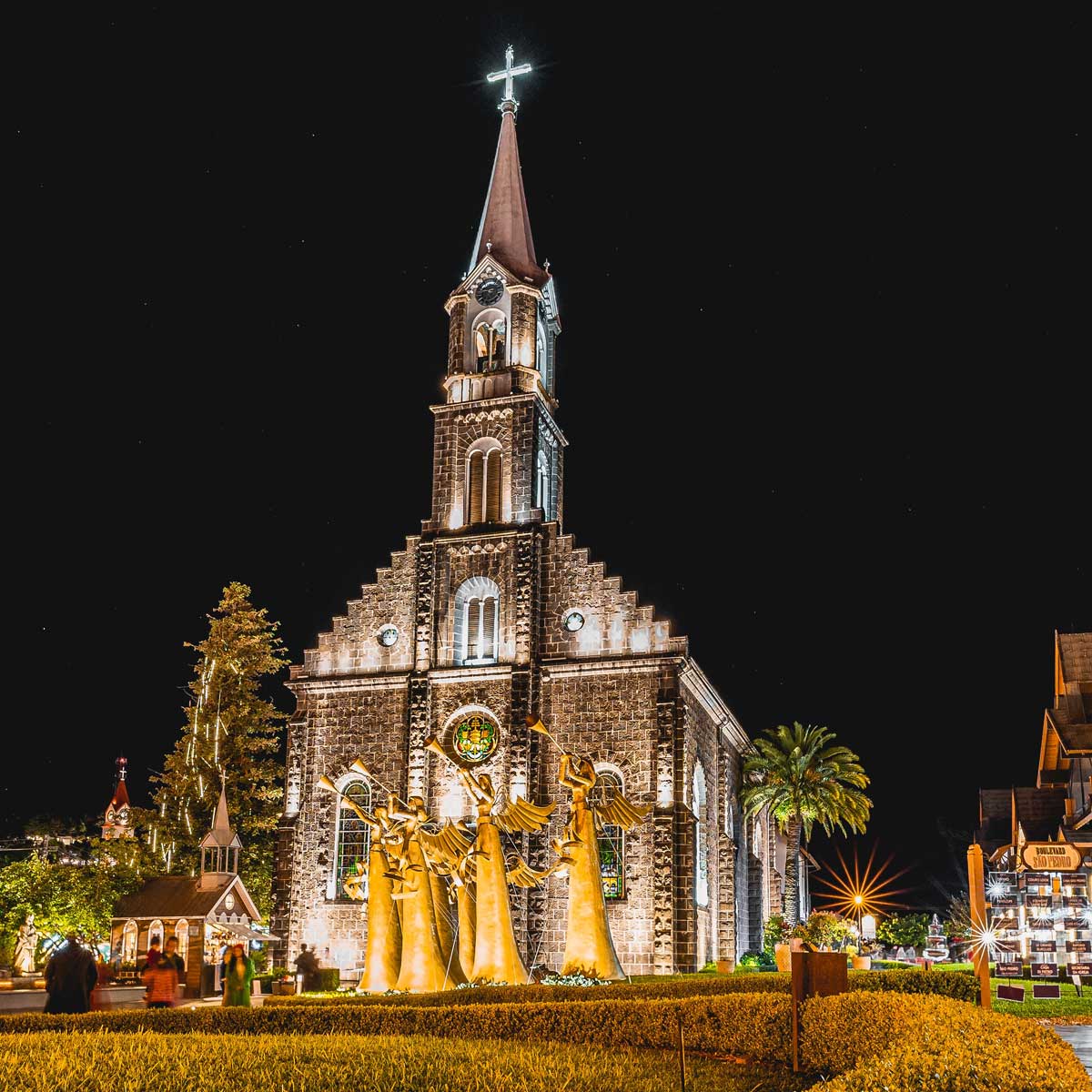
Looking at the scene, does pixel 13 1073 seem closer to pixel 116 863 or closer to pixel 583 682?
pixel 583 682

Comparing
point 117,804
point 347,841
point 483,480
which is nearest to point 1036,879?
point 483,480

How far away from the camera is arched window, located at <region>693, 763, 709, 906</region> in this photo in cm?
4109

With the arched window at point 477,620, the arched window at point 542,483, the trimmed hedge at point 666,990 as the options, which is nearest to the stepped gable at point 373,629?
the arched window at point 477,620

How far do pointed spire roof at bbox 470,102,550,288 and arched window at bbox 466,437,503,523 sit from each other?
6891 mm

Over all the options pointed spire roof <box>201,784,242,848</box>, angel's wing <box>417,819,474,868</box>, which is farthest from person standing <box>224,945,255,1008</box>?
pointed spire roof <box>201,784,242,848</box>

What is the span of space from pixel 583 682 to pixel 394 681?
6707mm

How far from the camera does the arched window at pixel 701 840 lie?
4109 cm

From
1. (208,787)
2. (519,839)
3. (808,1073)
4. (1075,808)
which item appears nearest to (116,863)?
→ (208,787)

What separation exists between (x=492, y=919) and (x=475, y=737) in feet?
56.6

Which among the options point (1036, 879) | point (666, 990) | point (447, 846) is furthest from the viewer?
point (1036, 879)

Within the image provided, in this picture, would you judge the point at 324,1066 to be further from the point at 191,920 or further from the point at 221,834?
the point at 221,834

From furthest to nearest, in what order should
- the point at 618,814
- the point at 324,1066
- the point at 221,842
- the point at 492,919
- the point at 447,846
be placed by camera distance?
the point at 221,842 < the point at 447,846 < the point at 618,814 < the point at 492,919 < the point at 324,1066

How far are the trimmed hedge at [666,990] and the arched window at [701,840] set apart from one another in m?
15.9

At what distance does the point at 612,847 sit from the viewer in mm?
38719
